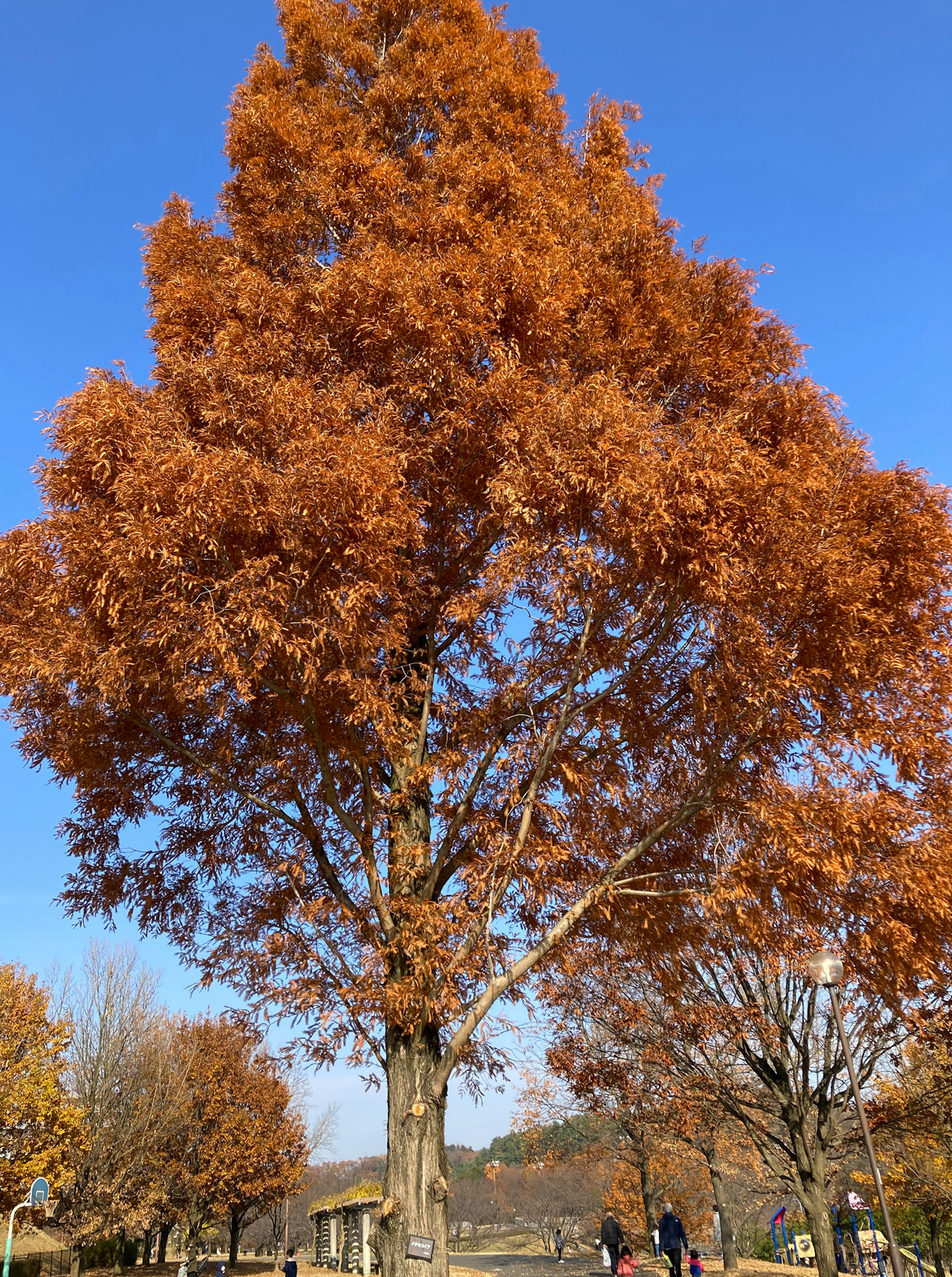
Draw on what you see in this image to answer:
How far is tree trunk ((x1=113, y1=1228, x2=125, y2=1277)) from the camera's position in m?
27.3

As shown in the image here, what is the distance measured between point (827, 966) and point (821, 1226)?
687 centimetres

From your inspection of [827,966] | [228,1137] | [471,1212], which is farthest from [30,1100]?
[471,1212]

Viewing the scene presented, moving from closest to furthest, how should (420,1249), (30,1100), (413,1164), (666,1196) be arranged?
(420,1249) < (413,1164) < (30,1100) < (666,1196)

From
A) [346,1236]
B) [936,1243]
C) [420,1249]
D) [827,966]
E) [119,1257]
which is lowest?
[936,1243]

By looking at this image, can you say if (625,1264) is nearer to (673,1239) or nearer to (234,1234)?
(673,1239)

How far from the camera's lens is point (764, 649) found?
5586 millimetres

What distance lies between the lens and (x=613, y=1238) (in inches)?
631

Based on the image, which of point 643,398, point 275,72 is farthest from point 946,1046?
point 275,72

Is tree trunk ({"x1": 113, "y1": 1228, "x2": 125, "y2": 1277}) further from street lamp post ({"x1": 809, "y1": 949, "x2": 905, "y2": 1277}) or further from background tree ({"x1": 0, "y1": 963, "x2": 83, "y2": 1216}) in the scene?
street lamp post ({"x1": 809, "y1": 949, "x2": 905, "y2": 1277})

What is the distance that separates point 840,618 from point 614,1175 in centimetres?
2986

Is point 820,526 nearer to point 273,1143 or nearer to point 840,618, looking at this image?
point 840,618

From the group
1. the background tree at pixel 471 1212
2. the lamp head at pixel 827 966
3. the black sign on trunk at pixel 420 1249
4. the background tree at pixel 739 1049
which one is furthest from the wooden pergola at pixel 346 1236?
the background tree at pixel 471 1212

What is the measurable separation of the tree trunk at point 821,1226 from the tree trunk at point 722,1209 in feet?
22.2

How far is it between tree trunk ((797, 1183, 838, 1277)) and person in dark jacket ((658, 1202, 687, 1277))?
131 inches
